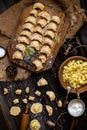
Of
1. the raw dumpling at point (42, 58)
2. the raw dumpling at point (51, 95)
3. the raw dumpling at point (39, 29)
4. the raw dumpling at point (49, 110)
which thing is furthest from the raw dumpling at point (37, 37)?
the raw dumpling at point (49, 110)

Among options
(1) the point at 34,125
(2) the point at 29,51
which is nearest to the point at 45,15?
(2) the point at 29,51

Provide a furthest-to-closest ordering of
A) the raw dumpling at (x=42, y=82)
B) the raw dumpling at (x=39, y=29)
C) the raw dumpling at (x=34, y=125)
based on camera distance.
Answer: the raw dumpling at (x=39, y=29) < the raw dumpling at (x=42, y=82) < the raw dumpling at (x=34, y=125)

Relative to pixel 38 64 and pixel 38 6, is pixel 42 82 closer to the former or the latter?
pixel 38 64

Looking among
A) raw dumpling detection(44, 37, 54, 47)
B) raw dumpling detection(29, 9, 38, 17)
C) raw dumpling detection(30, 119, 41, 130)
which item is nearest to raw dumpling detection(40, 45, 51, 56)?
raw dumpling detection(44, 37, 54, 47)

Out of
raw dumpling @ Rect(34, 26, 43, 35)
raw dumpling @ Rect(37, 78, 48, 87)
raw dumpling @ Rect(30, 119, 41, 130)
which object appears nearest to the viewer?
raw dumpling @ Rect(30, 119, 41, 130)

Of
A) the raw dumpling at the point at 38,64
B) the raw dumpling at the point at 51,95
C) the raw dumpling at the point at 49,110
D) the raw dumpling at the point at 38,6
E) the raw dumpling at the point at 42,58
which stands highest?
the raw dumpling at the point at 38,6

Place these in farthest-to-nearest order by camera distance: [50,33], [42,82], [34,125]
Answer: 1. [50,33]
2. [42,82]
3. [34,125]

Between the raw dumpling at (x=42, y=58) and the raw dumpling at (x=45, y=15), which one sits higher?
the raw dumpling at (x=45, y=15)

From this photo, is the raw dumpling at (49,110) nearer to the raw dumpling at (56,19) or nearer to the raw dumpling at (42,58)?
the raw dumpling at (42,58)

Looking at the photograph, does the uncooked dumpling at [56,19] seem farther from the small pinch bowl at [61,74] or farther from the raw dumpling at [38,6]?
the small pinch bowl at [61,74]

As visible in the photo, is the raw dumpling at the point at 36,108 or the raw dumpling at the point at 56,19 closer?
the raw dumpling at the point at 36,108

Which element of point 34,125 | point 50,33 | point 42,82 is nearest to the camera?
point 34,125

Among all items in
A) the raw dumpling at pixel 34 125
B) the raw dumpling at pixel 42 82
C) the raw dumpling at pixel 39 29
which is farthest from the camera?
the raw dumpling at pixel 39 29

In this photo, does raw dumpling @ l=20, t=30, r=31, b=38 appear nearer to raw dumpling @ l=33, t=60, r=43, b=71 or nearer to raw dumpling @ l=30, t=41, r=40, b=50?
raw dumpling @ l=30, t=41, r=40, b=50
